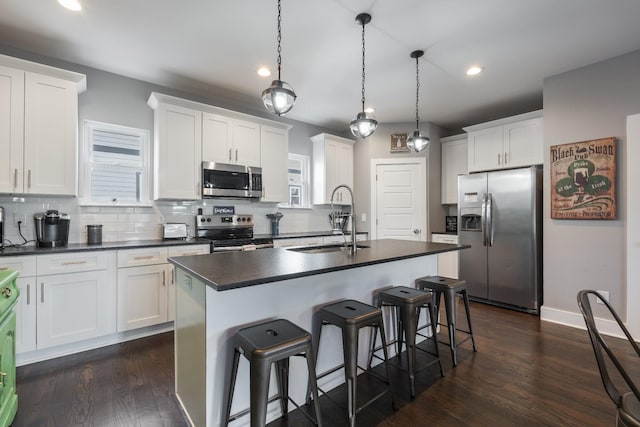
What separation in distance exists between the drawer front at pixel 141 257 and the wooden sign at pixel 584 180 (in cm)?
429

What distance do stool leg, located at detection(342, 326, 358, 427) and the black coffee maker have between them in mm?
2793

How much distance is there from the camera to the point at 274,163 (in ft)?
13.9

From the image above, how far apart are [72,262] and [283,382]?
2.17 m

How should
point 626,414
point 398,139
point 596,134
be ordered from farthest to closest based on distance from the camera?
1. point 398,139
2. point 596,134
3. point 626,414

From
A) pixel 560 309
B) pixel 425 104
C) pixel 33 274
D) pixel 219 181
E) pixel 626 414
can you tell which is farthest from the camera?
pixel 425 104

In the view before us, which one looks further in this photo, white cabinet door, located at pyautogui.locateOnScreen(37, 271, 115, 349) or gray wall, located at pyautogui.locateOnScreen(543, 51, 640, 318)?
gray wall, located at pyautogui.locateOnScreen(543, 51, 640, 318)

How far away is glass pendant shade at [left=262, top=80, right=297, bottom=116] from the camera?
199 centimetres

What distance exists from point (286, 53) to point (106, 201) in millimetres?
2489

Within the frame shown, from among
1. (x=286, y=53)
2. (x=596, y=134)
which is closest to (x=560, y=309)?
(x=596, y=134)

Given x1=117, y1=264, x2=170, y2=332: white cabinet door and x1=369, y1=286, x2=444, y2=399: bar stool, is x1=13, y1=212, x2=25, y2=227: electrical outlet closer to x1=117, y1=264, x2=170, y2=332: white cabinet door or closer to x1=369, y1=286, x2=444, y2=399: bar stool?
x1=117, y1=264, x2=170, y2=332: white cabinet door

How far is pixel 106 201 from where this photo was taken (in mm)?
3242

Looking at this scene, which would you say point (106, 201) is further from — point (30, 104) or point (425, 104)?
point (425, 104)

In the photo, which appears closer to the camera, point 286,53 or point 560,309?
point 286,53

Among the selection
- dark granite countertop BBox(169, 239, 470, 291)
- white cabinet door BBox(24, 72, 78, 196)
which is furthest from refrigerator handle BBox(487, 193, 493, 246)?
white cabinet door BBox(24, 72, 78, 196)
